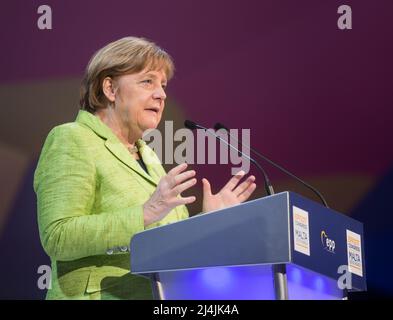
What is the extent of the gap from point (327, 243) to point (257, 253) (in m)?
0.21

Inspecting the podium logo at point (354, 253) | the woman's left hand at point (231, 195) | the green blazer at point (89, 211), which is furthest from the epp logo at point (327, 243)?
the woman's left hand at point (231, 195)

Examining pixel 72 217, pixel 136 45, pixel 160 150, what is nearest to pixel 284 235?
pixel 72 217

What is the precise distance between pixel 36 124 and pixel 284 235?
5.79 feet

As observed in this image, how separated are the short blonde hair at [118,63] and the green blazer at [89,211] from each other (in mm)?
200

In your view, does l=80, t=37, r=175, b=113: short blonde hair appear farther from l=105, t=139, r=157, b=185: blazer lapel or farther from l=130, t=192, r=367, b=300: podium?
l=130, t=192, r=367, b=300: podium

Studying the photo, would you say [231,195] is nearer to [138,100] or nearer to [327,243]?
[138,100]

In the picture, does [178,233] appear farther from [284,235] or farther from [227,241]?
[284,235]

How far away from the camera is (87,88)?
2586 mm

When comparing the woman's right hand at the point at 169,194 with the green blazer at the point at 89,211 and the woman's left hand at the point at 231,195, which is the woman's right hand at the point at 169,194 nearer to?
the green blazer at the point at 89,211

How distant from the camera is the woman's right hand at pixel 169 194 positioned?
1.88m

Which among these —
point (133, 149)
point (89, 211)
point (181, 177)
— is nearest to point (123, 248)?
point (89, 211)

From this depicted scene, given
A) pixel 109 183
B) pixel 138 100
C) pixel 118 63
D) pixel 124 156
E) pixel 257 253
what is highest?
pixel 118 63

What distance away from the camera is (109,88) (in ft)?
8.39

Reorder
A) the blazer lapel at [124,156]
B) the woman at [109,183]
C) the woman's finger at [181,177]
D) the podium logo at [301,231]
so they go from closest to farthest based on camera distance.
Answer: the podium logo at [301,231] → the woman's finger at [181,177] → the woman at [109,183] → the blazer lapel at [124,156]
